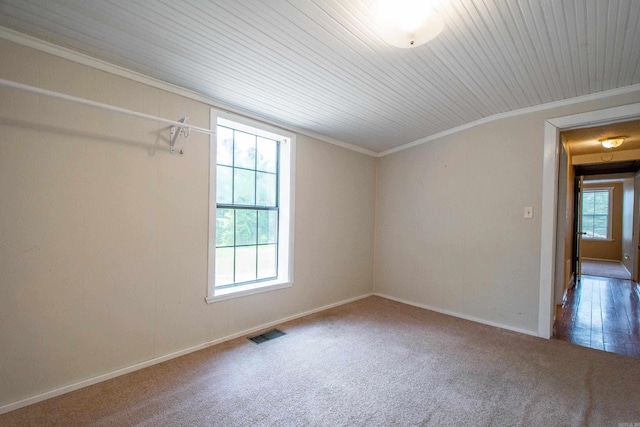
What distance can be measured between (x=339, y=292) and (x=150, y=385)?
2.48m

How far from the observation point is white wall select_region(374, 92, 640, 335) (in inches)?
121

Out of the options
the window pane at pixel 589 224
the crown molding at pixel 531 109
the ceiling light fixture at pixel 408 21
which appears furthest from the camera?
the window pane at pixel 589 224

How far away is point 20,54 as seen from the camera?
1.78 metres

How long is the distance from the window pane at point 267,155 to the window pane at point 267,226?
0.52 meters

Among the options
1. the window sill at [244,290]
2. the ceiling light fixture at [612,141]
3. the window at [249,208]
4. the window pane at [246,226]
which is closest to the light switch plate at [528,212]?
the ceiling light fixture at [612,141]

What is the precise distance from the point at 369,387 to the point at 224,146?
8.17ft

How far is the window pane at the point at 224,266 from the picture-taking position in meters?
2.86

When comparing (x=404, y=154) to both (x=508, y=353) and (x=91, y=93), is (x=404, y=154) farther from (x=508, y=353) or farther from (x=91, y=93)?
(x=91, y=93)

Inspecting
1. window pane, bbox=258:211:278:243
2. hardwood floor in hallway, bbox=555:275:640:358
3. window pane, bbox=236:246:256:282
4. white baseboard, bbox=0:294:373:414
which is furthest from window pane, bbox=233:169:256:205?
hardwood floor in hallway, bbox=555:275:640:358

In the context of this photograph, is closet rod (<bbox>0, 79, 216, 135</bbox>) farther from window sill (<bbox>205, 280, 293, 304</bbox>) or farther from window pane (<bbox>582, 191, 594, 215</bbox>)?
window pane (<bbox>582, 191, 594, 215</bbox>)

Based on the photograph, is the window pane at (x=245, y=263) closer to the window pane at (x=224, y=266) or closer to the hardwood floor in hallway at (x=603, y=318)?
the window pane at (x=224, y=266)

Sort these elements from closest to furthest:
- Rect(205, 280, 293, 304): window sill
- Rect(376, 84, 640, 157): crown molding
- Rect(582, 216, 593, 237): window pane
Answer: Rect(376, 84, 640, 157): crown molding, Rect(205, 280, 293, 304): window sill, Rect(582, 216, 593, 237): window pane

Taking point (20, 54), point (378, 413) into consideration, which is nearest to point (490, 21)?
point (378, 413)

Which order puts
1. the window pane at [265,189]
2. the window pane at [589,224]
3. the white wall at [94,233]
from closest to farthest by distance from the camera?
the white wall at [94,233] → the window pane at [265,189] → the window pane at [589,224]
